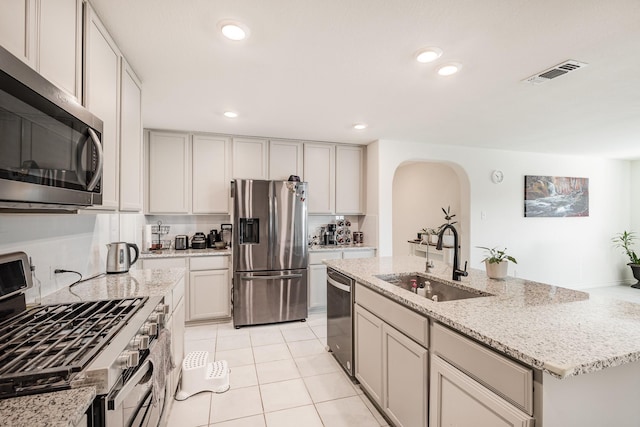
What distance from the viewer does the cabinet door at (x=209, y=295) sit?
11.6ft

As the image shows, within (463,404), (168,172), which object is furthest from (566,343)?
(168,172)

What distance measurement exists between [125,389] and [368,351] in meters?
1.49

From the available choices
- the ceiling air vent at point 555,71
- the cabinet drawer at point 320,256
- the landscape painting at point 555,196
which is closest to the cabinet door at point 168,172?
the cabinet drawer at point 320,256

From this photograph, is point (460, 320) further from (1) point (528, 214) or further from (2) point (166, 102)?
(1) point (528, 214)

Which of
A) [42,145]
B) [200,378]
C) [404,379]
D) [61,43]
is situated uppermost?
[61,43]

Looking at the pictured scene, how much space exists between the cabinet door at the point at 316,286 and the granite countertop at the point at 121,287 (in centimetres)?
191

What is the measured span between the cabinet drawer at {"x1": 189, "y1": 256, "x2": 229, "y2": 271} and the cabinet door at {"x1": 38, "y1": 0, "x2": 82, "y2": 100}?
2.42 meters

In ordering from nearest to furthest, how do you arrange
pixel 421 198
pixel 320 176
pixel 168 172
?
pixel 168 172 → pixel 320 176 → pixel 421 198

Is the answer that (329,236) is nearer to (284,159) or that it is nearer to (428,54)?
(284,159)

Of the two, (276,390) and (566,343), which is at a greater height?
(566,343)

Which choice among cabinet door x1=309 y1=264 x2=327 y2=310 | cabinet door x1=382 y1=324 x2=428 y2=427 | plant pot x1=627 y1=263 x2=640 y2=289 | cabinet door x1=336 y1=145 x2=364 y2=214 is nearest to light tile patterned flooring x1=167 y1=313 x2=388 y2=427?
cabinet door x1=382 y1=324 x2=428 y2=427

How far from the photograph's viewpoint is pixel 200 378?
223cm

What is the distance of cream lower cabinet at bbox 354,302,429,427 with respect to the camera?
1524mm

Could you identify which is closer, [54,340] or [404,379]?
[54,340]
